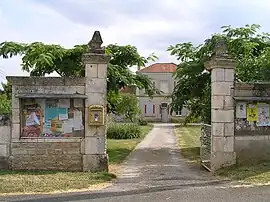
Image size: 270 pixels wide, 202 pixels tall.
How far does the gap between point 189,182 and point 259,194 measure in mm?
2162

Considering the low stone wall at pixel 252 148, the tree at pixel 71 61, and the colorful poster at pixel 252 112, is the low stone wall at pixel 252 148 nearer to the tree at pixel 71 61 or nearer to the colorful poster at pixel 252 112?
the colorful poster at pixel 252 112

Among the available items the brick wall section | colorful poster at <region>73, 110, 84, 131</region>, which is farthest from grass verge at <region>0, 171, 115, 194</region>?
colorful poster at <region>73, 110, 84, 131</region>

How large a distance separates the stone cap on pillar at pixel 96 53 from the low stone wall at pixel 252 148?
170 inches

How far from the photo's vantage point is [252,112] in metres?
12.0

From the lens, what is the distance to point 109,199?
835cm

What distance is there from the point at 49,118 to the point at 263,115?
5.96m

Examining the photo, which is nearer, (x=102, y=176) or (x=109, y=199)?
(x=109, y=199)

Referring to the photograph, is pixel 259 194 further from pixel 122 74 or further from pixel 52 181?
pixel 122 74

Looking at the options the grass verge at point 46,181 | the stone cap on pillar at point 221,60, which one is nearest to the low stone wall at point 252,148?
the stone cap on pillar at point 221,60

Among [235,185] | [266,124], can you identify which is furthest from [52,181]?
[266,124]

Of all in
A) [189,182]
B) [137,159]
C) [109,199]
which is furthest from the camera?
[137,159]

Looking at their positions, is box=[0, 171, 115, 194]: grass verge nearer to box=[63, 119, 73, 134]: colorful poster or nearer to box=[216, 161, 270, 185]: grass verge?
box=[63, 119, 73, 134]: colorful poster

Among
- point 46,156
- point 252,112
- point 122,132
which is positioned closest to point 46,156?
point 46,156

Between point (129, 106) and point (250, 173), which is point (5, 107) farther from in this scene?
point (129, 106)
